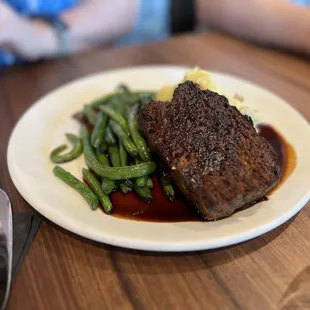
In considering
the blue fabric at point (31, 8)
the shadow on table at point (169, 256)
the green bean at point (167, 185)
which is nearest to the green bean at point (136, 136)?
the green bean at point (167, 185)

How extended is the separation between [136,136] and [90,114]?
0.39m

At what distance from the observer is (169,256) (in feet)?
4.33

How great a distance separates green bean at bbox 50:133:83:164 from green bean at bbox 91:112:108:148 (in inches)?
2.6

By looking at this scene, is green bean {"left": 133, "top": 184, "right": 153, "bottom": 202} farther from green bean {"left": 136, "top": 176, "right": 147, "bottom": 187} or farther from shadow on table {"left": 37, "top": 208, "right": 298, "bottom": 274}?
shadow on table {"left": 37, "top": 208, "right": 298, "bottom": 274}

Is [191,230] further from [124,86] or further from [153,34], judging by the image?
[153,34]

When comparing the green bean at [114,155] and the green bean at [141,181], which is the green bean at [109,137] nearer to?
the green bean at [114,155]


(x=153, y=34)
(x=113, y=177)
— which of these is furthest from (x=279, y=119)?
(x=153, y=34)

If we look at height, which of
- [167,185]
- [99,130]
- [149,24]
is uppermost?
[167,185]

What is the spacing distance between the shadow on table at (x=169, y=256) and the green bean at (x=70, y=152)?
0.45 metres

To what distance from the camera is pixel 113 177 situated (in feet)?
5.23

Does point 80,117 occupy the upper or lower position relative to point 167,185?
lower

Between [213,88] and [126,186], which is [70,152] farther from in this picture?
[213,88]

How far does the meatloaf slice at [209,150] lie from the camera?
1.35 meters

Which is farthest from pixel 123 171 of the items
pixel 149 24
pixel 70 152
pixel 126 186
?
pixel 149 24
